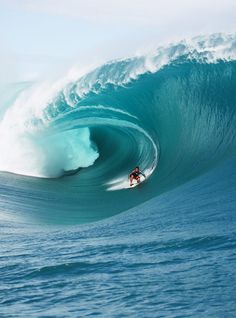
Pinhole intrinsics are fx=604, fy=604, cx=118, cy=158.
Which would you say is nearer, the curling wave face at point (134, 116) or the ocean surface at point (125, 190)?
the ocean surface at point (125, 190)

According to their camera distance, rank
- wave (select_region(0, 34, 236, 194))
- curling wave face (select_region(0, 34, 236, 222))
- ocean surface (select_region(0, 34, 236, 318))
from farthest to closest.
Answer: wave (select_region(0, 34, 236, 194)) < curling wave face (select_region(0, 34, 236, 222)) < ocean surface (select_region(0, 34, 236, 318))

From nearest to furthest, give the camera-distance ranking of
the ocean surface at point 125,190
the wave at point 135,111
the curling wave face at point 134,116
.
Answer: the ocean surface at point 125,190 < the curling wave face at point 134,116 < the wave at point 135,111

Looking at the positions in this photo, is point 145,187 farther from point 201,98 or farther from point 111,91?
point 111,91

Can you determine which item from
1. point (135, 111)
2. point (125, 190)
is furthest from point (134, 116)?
point (125, 190)

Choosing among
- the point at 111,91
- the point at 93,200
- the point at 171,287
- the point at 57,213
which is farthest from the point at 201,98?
the point at 171,287

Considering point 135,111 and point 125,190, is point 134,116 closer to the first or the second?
point 135,111
